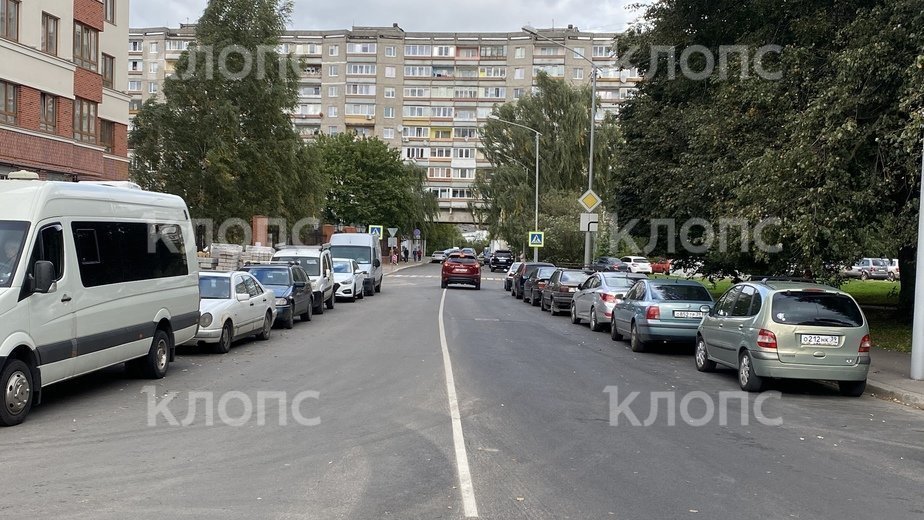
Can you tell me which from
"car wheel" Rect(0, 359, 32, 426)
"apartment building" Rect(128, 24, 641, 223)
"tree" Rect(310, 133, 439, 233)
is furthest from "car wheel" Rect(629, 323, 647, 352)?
"apartment building" Rect(128, 24, 641, 223)

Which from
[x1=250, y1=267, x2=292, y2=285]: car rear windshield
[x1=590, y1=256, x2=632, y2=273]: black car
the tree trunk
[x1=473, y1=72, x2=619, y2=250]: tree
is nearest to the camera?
[x1=250, y1=267, x2=292, y2=285]: car rear windshield

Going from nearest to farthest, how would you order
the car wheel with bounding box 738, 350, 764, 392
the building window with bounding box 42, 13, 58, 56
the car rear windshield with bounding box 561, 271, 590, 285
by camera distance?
the car wheel with bounding box 738, 350, 764, 392 < the car rear windshield with bounding box 561, 271, 590, 285 < the building window with bounding box 42, 13, 58, 56

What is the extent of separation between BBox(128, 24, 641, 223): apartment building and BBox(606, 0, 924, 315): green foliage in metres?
81.8

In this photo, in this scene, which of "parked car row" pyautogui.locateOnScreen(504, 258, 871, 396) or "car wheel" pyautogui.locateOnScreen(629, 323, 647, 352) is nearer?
"parked car row" pyautogui.locateOnScreen(504, 258, 871, 396)

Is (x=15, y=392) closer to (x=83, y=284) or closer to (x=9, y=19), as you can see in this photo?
(x=83, y=284)

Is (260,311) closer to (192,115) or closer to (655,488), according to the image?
(655,488)

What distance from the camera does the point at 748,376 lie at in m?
12.6

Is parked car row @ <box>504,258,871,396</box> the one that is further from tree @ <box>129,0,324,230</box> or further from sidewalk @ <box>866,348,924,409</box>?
tree @ <box>129,0,324,230</box>

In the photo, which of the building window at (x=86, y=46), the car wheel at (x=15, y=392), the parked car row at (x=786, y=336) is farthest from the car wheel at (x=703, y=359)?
the building window at (x=86, y=46)

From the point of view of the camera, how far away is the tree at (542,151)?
60.1m

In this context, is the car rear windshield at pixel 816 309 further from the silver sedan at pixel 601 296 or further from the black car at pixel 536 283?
the black car at pixel 536 283

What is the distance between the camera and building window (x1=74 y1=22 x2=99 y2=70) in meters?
33.2

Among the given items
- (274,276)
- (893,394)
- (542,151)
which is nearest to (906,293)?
(893,394)

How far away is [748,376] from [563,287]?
15542 millimetres
